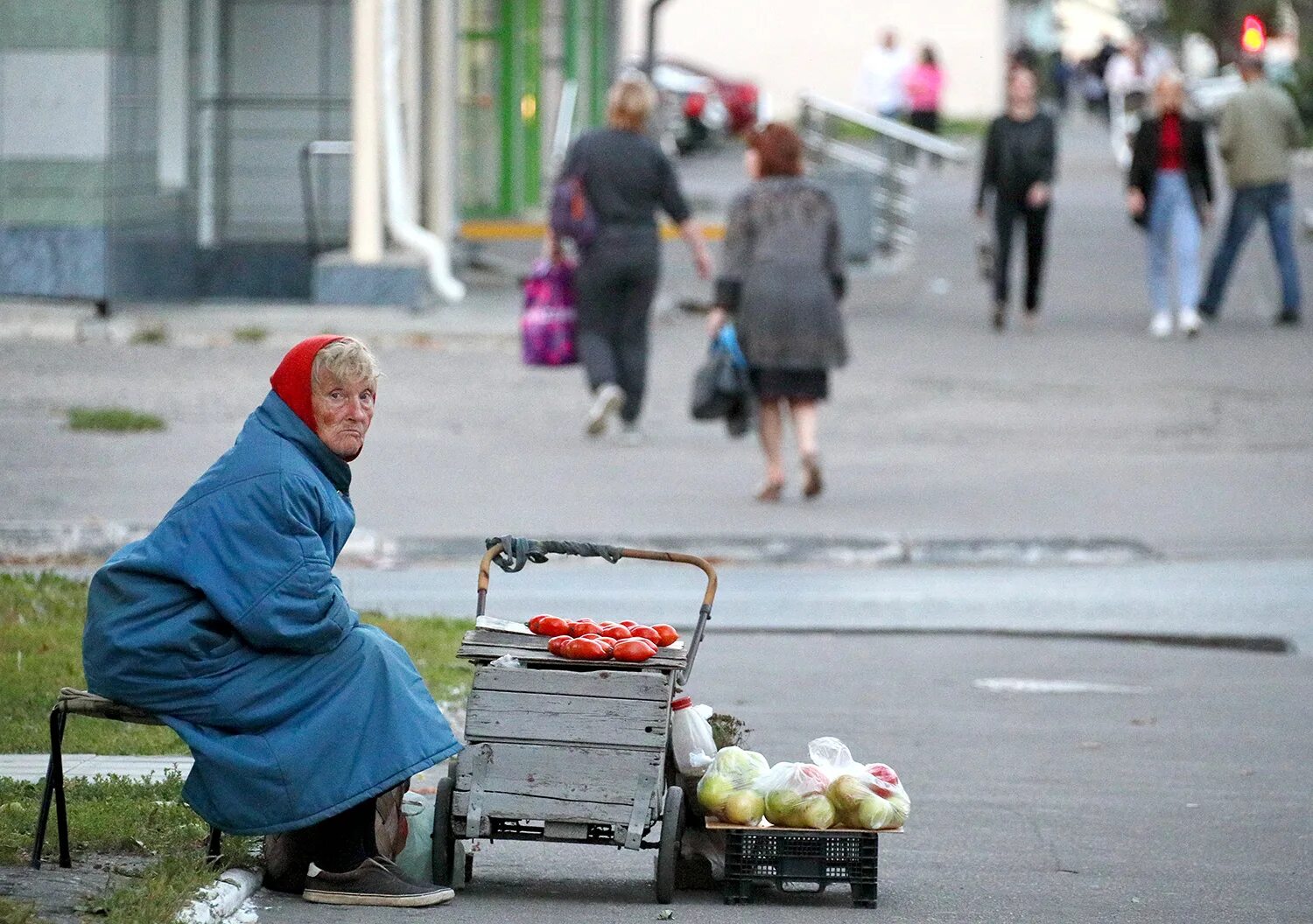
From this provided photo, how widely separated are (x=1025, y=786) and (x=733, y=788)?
170 cm

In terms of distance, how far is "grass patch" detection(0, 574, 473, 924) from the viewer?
185 inches

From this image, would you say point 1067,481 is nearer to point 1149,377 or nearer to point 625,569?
point 625,569

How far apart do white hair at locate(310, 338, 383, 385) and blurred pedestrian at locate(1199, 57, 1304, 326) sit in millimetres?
14165

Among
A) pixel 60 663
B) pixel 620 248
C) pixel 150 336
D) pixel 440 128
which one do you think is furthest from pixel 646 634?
pixel 440 128

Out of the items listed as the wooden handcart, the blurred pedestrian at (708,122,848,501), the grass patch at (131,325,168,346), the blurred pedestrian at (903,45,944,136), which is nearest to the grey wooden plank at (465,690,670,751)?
the wooden handcart

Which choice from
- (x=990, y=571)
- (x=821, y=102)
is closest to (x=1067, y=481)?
(x=990, y=571)

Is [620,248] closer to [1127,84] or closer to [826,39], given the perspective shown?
[1127,84]

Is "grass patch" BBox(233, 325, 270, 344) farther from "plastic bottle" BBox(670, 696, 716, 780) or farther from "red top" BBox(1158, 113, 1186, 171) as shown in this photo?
"plastic bottle" BBox(670, 696, 716, 780)

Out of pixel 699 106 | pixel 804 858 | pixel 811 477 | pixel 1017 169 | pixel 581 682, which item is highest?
pixel 1017 169

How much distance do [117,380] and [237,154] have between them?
17.3 feet

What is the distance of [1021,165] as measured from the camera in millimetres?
17516

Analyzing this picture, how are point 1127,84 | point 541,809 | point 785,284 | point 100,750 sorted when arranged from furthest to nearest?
point 1127,84
point 785,284
point 100,750
point 541,809

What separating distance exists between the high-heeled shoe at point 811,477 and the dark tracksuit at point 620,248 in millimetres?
1857

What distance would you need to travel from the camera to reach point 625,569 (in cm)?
1039
